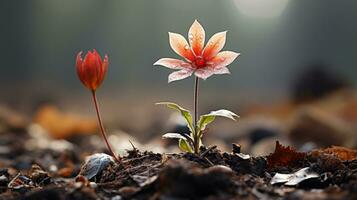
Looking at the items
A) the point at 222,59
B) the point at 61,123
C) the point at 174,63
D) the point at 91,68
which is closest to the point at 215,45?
the point at 222,59

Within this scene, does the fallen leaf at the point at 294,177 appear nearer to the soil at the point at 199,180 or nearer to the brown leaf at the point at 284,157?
the soil at the point at 199,180

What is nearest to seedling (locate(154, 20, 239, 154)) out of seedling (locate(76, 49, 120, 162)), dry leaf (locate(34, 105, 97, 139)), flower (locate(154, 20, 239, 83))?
flower (locate(154, 20, 239, 83))

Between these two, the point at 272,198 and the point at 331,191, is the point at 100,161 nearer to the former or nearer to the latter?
the point at 272,198

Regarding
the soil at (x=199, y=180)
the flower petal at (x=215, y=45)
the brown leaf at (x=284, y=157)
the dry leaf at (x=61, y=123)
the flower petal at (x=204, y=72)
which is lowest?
the soil at (x=199, y=180)

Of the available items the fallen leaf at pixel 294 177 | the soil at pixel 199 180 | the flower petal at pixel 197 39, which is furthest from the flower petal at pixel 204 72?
the fallen leaf at pixel 294 177

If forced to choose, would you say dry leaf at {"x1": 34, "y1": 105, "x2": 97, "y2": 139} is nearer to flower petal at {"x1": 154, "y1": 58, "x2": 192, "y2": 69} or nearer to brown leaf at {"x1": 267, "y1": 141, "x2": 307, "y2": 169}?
brown leaf at {"x1": 267, "y1": 141, "x2": 307, "y2": 169}

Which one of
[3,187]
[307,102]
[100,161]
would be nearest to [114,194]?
[100,161]

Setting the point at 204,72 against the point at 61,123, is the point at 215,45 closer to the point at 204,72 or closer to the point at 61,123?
the point at 204,72
